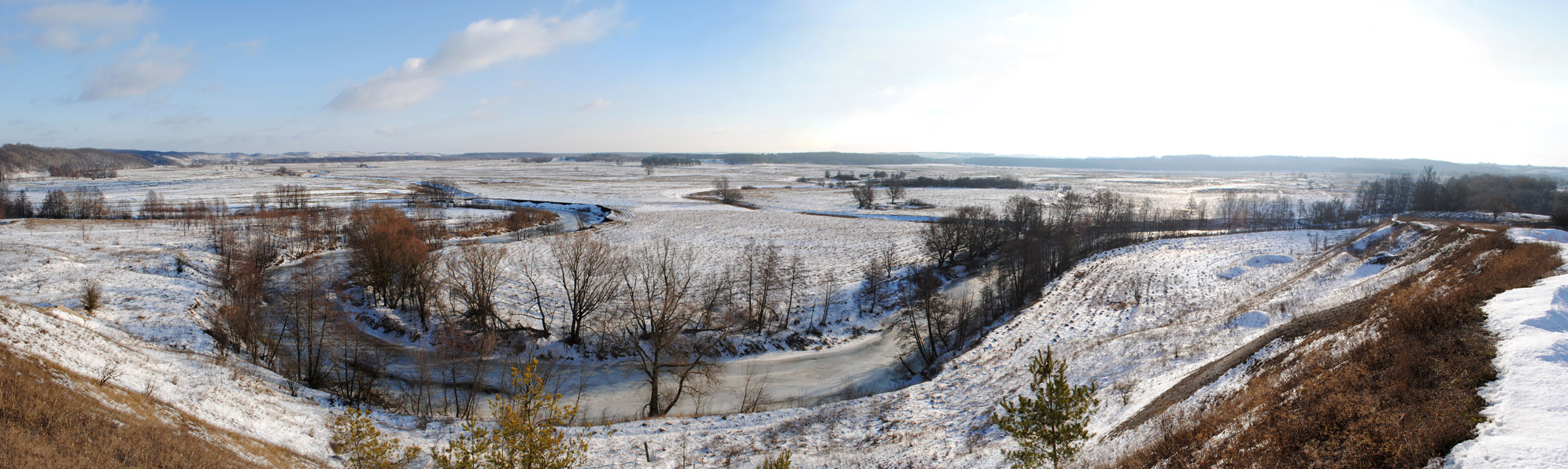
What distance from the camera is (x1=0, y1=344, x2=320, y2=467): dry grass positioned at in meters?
10.5

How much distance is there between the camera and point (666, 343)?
2394 cm

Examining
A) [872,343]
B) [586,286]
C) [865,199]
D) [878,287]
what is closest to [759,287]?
[878,287]

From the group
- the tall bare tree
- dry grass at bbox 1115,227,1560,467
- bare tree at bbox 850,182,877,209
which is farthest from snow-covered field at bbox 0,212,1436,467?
the tall bare tree

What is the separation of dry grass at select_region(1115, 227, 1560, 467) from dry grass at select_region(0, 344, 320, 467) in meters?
19.0

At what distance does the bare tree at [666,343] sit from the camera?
941 inches

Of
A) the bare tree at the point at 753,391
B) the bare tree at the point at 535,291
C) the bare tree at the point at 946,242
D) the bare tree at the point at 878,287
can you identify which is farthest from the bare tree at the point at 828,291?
the bare tree at the point at 535,291

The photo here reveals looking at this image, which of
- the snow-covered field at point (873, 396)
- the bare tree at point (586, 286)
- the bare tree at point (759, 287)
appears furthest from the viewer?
the bare tree at point (759, 287)

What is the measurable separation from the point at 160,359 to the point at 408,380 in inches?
296

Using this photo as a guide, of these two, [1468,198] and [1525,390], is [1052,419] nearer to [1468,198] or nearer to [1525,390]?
[1525,390]

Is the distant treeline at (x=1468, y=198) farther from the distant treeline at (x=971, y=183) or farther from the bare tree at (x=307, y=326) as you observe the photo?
the bare tree at (x=307, y=326)

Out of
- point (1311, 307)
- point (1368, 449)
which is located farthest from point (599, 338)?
point (1311, 307)

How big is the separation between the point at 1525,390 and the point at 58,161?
860 feet

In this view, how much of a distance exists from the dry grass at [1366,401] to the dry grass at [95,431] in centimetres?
1897

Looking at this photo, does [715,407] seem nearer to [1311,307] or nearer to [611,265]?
[611,265]
